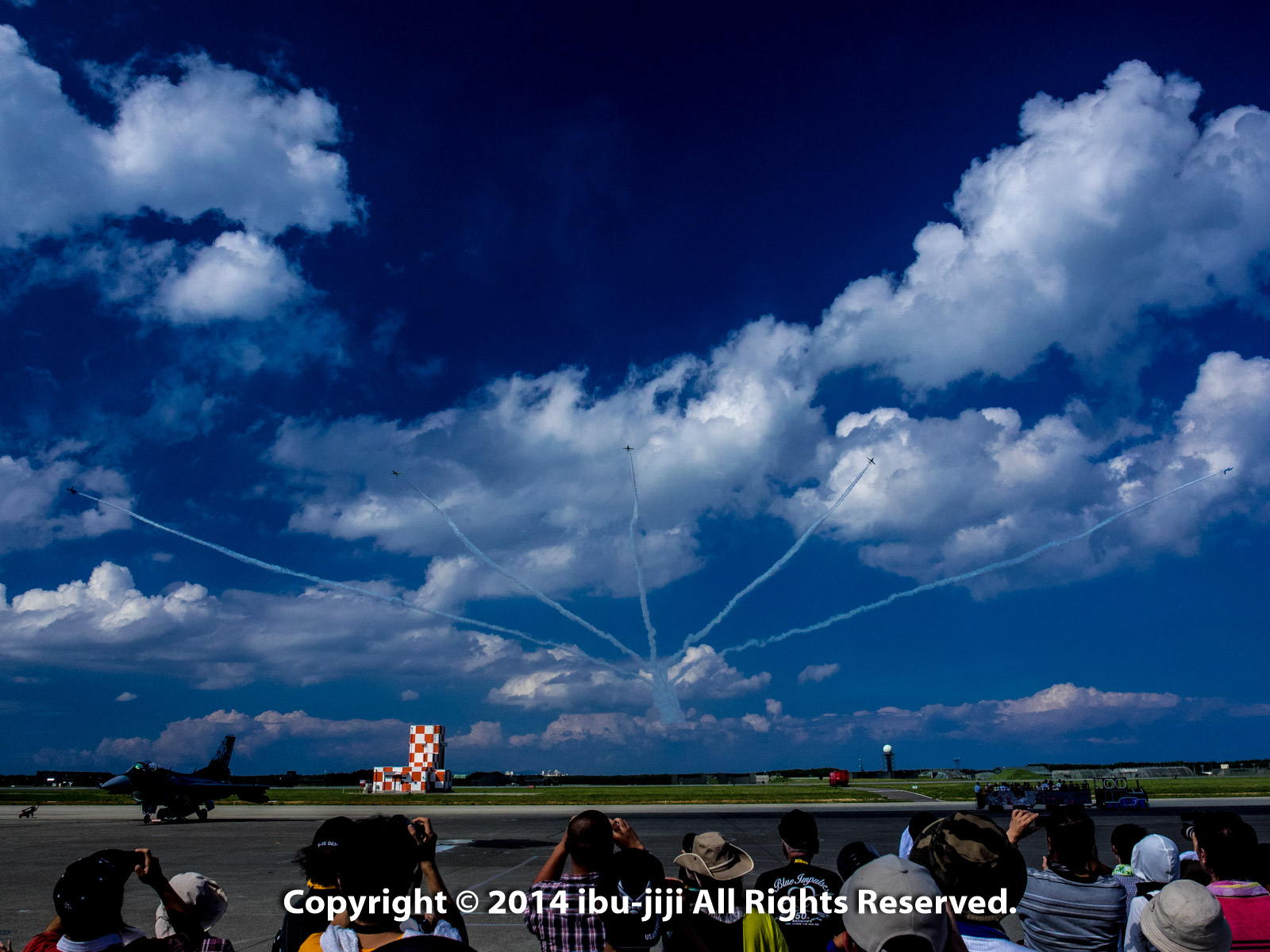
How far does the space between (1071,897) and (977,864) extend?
7.11ft

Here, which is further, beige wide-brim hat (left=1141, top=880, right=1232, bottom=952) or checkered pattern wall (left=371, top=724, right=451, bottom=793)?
checkered pattern wall (left=371, top=724, right=451, bottom=793)

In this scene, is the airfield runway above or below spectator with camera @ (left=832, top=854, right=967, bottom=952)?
below

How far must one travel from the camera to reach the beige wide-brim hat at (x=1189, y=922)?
360 centimetres

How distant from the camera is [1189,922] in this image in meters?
3.62

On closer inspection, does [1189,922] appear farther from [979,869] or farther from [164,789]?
[164,789]

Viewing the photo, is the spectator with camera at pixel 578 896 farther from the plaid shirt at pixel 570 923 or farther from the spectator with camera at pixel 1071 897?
the spectator with camera at pixel 1071 897

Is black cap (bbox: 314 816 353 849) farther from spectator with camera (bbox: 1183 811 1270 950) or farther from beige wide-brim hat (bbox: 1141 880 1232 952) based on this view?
spectator with camera (bbox: 1183 811 1270 950)

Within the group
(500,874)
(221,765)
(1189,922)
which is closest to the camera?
(1189,922)

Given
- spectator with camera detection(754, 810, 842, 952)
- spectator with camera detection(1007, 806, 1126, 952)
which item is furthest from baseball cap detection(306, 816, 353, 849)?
spectator with camera detection(1007, 806, 1126, 952)

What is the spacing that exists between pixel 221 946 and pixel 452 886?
11.5m

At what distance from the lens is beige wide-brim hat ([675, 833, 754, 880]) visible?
453 cm

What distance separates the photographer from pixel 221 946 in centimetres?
439

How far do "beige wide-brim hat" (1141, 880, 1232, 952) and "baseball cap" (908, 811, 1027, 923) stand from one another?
973mm

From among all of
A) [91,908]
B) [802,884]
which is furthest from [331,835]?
[802,884]
